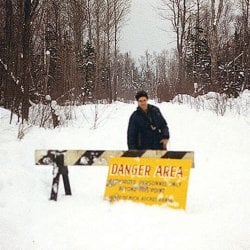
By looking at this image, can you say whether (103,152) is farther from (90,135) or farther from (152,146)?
(90,135)

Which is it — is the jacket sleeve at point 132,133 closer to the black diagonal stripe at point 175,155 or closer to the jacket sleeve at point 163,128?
the jacket sleeve at point 163,128

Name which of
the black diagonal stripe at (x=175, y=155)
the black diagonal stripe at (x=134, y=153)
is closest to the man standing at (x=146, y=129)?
the black diagonal stripe at (x=134, y=153)

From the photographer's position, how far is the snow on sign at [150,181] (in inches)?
229

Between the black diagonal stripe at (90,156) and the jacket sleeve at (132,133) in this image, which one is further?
the jacket sleeve at (132,133)

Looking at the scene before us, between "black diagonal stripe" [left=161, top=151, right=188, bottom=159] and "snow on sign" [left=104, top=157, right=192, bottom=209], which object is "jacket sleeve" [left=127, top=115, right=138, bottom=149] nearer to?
"snow on sign" [left=104, top=157, right=192, bottom=209]

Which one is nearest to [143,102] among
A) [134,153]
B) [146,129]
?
[146,129]

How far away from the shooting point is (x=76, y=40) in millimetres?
37406

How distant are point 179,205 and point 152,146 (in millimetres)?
1555

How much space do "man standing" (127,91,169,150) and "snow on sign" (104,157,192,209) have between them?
80 cm

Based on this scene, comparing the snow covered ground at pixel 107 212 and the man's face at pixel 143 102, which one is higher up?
the man's face at pixel 143 102

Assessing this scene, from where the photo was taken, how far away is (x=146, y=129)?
6.94 meters

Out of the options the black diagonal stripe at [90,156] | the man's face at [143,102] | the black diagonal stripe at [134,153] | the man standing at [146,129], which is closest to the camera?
the black diagonal stripe at [134,153]

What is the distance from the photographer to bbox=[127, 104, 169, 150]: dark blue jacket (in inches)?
272

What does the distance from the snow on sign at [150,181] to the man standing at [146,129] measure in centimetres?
80
